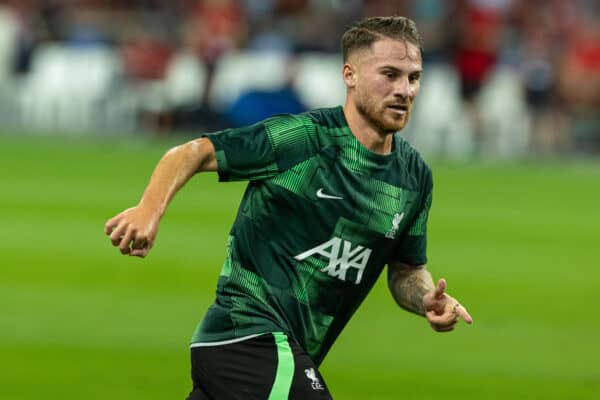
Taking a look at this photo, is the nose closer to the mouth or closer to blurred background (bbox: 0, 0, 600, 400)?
the mouth

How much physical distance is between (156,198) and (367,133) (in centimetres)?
100

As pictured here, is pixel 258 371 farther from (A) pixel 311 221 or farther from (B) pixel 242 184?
(B) pixel 242 184

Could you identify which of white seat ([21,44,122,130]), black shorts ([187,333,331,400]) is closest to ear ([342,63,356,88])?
black shorts ([187,333,331,400])

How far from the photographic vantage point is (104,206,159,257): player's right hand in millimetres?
5320

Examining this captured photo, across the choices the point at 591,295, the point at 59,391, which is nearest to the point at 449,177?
the point at 591,295

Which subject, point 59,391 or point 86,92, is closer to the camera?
point 59,391

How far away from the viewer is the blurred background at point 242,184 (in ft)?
33.6

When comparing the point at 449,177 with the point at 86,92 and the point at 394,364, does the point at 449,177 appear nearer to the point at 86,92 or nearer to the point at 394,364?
the point at 86,92

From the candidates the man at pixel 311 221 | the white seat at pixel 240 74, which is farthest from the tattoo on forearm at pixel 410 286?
the white seat at pixel 240 74

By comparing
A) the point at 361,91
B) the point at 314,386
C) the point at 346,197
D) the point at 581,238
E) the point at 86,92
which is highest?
the point at 361,91

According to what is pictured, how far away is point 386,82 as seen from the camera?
5949 mm

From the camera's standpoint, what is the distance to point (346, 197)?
5988mm

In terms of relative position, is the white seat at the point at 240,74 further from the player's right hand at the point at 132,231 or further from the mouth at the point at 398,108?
the player's right hand at the point at 132,231

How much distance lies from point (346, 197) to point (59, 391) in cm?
366
